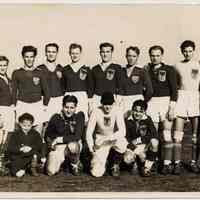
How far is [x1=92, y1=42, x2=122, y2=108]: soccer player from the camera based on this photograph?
5.65 ft

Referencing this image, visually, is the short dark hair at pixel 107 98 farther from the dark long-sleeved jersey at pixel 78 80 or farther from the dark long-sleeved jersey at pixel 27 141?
the dark long-sleeved jersey at pixel 27 141

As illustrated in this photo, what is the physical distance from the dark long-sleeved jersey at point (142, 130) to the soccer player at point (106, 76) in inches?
3.5

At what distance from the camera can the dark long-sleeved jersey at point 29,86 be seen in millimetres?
1720

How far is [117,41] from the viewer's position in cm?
173

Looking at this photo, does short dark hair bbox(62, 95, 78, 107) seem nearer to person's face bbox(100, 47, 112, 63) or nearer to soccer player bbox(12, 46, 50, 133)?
soccer player bbox(12, 46, 50, 133)

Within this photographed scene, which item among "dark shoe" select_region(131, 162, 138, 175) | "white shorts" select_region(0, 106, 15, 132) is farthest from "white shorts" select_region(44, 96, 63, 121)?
"dark shoe" select_region(131, 162, 138, 175)

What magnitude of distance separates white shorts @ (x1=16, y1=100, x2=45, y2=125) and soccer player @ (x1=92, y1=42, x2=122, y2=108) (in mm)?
184

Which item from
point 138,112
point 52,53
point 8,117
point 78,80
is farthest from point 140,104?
point 8,117

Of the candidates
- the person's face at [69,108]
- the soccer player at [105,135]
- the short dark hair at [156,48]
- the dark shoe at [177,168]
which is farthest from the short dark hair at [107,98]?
the dark shoe at [177,168]

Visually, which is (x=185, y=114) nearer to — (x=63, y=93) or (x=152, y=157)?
(x=152, y=157)

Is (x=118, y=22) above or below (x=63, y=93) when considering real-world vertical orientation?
above

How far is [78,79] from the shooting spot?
5.68ft

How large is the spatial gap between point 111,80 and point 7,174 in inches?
19.1

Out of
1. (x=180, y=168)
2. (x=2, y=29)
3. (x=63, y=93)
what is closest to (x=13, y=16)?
(x=2, y=29)
